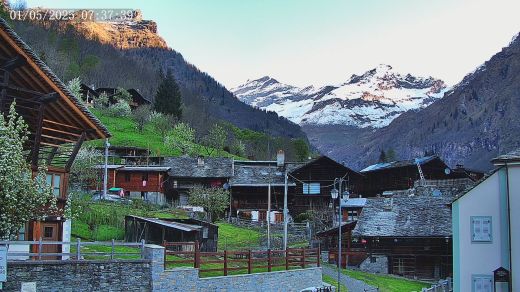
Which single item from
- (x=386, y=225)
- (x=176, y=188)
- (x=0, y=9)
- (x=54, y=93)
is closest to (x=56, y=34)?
(x=0, y=9)

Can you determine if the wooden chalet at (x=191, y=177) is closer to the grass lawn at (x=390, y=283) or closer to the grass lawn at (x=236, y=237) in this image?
the grass lawn at (x=236, y=237)

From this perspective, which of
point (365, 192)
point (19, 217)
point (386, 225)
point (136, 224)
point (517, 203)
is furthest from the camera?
point (365, 192)

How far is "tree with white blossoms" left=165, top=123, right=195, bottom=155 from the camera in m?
94.3

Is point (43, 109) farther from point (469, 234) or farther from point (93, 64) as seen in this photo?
point (93, 64)

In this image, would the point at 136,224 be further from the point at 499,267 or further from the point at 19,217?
the point at 499,267

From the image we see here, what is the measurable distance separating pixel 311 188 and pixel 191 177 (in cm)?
1429

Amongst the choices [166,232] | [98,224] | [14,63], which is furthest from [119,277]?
[98,224]

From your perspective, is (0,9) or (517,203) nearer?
(517,203)

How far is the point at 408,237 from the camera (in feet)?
156

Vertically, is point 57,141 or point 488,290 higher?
point 57,141

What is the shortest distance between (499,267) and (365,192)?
56346mm

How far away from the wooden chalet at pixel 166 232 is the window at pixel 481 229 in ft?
49.5

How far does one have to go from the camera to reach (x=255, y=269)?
31.2 metres

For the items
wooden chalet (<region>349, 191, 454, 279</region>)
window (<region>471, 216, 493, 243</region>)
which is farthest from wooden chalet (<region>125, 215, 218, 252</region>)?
window (<region>471, 216, 493, 243</region>)
